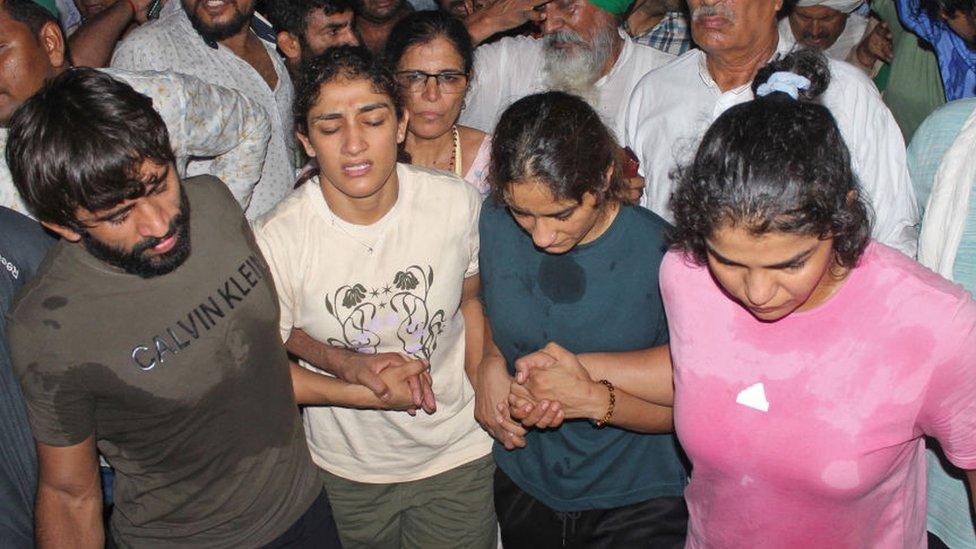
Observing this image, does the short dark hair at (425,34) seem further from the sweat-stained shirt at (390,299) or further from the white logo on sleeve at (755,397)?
the white logo on sleeve at (755,397)

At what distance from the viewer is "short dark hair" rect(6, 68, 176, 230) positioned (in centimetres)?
183

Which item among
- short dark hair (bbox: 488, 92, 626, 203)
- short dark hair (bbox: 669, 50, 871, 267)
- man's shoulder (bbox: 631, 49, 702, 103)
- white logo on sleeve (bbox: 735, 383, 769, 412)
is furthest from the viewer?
man's shoulder (bbox: 631, 49, 702, 103)

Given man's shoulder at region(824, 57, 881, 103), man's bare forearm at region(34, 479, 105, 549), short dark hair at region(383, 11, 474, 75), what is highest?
man's shoulder at region(824, 57, 881, 103)

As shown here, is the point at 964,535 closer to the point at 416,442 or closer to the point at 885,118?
the point at 885,118

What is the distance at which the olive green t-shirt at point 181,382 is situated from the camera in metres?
1.91

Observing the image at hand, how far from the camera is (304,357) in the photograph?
248cm

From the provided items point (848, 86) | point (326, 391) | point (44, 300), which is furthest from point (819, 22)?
point (44, 300)

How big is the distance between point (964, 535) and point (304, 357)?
1.81 meters

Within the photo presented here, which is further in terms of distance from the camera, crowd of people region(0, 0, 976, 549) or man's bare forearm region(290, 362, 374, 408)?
man's bare forearm region(290, 362, 374, 408)

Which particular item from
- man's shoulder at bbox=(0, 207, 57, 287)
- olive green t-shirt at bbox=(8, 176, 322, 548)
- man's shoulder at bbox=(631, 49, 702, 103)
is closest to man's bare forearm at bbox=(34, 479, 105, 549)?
olive green t-shirt at bbox=(8, 176, 322, 548)

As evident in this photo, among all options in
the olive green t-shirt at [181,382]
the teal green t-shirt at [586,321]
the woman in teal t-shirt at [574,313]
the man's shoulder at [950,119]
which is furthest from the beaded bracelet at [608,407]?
the man's shoulder at [950,119]

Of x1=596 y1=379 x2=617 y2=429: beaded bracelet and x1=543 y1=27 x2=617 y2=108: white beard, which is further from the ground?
x1=543 y1=27 x2=617 y2=108: white beard

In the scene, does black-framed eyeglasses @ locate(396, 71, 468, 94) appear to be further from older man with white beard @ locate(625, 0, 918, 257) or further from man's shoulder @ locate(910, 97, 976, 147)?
man's shoulder @ locate(910, 97, 976, 147)

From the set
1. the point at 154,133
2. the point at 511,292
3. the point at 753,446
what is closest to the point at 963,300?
the point at 753,446
